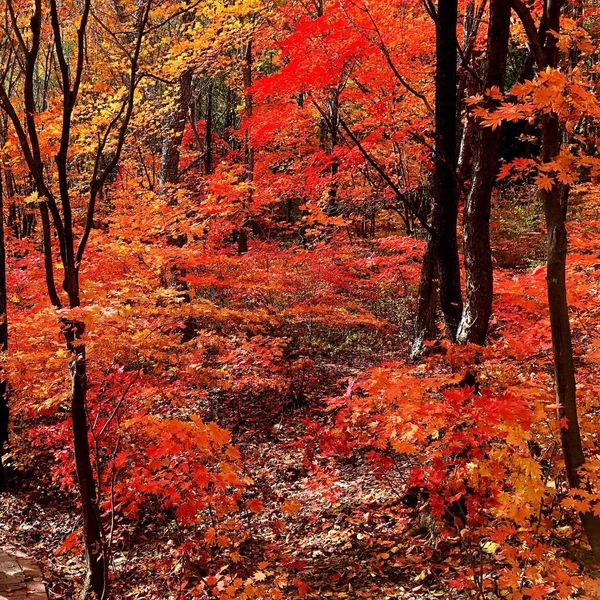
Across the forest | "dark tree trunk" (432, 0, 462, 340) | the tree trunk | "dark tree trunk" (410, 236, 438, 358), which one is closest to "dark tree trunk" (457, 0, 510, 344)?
the forest

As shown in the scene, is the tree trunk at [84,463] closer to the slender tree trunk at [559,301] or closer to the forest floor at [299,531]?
the forest floor at [299,531]

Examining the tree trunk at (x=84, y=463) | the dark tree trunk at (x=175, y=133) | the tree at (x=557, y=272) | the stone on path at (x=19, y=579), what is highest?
the dark tree trunk at (x=175, y=133)

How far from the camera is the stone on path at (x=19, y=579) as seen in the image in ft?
15.6

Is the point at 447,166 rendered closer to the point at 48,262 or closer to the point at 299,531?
the point at 48,262

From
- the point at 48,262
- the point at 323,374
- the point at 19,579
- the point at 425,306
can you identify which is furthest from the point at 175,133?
the point at 19,579

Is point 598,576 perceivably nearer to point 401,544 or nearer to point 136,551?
point 401,544

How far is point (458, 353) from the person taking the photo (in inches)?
153

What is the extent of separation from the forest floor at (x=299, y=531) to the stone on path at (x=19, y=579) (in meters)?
0.21

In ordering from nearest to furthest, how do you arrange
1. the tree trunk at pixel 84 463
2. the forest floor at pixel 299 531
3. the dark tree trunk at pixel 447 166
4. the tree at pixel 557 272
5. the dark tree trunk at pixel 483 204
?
the tree at pixel 557 272, the dark tree trunk at pixel 483 204, the dark tree trunk at pixel 447 166, the tree trunk at pixel 84 463, the forest floor at pixel 299 531

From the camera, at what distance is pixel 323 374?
10.3 m

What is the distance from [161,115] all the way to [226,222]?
2.73m

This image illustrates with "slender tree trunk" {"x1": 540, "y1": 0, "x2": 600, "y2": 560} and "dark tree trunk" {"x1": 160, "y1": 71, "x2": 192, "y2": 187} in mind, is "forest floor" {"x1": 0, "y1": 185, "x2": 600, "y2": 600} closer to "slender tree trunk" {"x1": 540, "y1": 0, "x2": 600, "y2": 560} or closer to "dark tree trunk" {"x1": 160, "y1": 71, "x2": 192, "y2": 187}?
"slender tree trunk" {"x1": 540, "y1": 0, "x2": 600, "y2": 560}

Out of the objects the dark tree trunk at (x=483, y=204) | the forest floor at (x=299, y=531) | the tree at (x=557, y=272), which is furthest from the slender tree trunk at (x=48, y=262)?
the tree at (x=557, y=272)

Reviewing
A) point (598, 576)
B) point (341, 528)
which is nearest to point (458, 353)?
point (598, 576)
